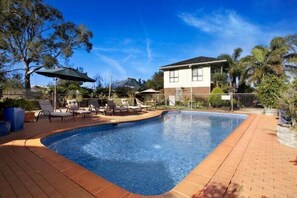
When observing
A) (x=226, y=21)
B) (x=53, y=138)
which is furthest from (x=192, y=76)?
(x=53, y=138)

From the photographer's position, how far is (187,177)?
3.32m

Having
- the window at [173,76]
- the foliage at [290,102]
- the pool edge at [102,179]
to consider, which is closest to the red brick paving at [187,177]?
the pool edge at [102,179]

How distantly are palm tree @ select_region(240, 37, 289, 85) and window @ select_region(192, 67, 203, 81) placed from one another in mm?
4729

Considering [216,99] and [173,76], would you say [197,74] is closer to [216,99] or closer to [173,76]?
[173,76]

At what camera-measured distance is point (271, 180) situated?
3.30 metres

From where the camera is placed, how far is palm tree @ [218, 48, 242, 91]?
76.4 feet

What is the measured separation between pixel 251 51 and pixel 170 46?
32.4 ft

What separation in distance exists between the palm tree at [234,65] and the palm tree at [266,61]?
1.43 metres

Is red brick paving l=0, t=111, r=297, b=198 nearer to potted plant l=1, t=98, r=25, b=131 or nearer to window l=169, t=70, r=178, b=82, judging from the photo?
potted plant l=1, t=98, r=25, b=131

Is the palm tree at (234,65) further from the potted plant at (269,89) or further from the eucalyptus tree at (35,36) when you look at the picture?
the eucalyptus tree at (35,36)

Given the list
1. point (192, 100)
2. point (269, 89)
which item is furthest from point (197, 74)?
point (269, 89)

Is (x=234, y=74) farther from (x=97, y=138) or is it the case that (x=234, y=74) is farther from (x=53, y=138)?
(x=53, y=138)

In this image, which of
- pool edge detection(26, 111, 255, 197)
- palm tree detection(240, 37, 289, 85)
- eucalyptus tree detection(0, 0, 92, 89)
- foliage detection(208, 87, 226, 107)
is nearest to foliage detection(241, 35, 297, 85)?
palm tree detection(240, 37, 289, 85)

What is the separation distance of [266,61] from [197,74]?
23.9 feet
